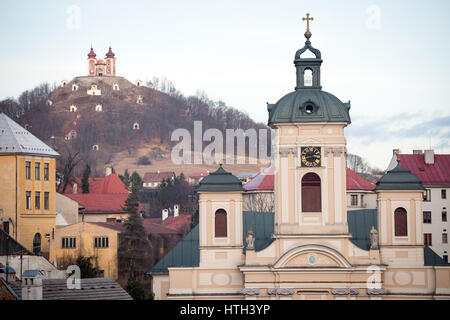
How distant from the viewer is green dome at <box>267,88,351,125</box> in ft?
171

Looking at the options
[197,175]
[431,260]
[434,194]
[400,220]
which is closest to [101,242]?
[434,194]

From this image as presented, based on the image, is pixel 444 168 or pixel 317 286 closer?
pixel 317 286

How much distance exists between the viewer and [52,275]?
2291 inches

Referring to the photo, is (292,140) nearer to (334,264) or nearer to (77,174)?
(334,264)

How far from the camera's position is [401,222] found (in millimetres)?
52500

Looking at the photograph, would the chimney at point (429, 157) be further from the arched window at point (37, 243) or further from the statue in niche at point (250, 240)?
the statue in niche at point (250, 240)

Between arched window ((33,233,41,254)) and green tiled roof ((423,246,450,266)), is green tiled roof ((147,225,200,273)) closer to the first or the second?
green tiled roof ((423,246,450,266))

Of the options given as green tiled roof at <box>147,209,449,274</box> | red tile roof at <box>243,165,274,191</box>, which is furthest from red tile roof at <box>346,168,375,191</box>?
green tiled roof at <box>147,209,449,274</box>

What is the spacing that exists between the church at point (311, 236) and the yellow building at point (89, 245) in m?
25.8

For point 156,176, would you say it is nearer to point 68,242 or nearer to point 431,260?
point 68,242

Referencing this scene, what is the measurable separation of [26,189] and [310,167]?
28.5 metres

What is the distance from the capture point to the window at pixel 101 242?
80.8m
